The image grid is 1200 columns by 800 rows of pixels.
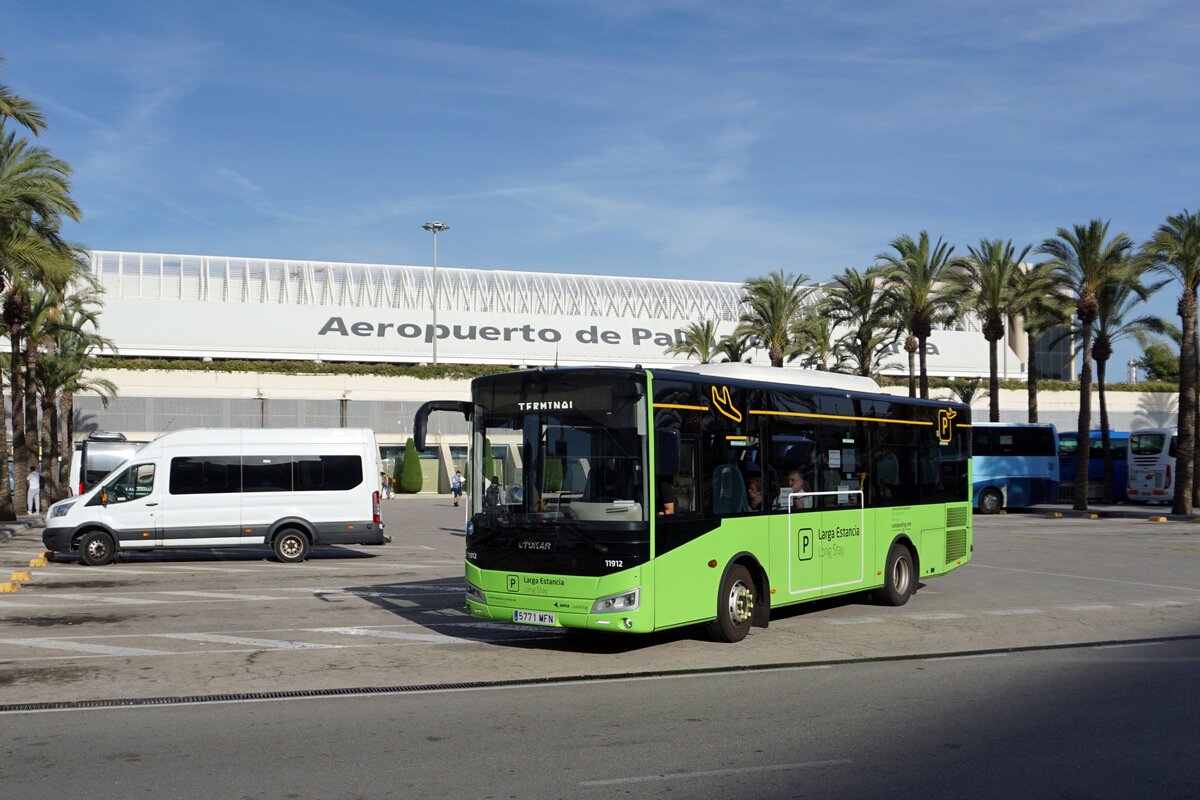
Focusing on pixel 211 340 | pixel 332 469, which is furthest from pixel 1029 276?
pixel 211 340

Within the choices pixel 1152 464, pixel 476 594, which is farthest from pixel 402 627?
pixel 1152 464

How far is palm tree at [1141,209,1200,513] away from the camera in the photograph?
38.3 metres

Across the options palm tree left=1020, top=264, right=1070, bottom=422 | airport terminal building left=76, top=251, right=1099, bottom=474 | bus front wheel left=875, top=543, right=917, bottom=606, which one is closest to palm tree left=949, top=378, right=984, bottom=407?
airport terminal building left=76, top=251, right=1099, bottom=474

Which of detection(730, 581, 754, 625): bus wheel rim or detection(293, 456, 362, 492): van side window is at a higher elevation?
detection(293, 456, 362, 492): van side window

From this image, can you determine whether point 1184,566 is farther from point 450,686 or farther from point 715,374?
point 450,686

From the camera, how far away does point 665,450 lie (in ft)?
35.4

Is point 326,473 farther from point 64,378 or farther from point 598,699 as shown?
point 64,378

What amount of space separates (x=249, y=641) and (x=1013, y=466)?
34626 mm

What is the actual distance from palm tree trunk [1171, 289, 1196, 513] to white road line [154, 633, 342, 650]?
→ 35144mm

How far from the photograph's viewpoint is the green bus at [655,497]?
10852 mm

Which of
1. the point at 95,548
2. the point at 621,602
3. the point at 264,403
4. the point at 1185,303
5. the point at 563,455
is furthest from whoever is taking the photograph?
the point at 264,403

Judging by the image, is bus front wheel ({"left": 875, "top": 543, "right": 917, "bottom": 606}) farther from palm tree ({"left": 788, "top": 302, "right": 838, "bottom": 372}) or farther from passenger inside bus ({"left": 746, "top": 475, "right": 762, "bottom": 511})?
palm tree ({"left": 788, "top": 302, "right": 838, "bottom": 372})

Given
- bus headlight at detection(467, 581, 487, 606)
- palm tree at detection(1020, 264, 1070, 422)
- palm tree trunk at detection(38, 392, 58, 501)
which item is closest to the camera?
bus headlight at detection(467, 581, 487, 606)

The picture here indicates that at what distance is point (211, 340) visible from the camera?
75062mm
